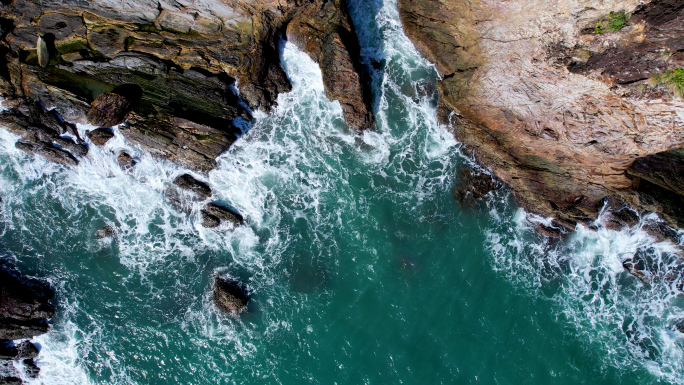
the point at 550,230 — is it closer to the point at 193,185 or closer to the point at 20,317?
the point at 193,185

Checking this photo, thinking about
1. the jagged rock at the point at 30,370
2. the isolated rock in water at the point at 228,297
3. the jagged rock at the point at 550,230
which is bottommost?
the jagged rock at the point at 30,370

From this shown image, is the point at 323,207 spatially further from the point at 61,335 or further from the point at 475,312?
the point at 61,335

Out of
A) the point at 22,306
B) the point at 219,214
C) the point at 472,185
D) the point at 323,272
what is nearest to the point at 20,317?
the point at 22,306

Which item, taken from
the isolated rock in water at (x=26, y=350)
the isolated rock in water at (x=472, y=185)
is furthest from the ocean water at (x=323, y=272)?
the isolated rock in water at (x=472, y=185)

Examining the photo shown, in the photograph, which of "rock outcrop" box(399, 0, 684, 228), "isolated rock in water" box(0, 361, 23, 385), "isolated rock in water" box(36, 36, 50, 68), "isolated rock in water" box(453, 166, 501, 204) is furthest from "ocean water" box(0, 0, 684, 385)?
"isolated rock in water" box(36, 36, 50, 68)

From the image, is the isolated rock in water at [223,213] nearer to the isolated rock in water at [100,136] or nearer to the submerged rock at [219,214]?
the submerged rock at [219,214]

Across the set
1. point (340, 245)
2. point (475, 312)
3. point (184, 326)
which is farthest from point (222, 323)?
point (475, 312)
